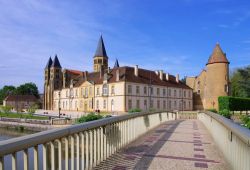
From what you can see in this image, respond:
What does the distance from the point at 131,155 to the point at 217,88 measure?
47784 millimetres

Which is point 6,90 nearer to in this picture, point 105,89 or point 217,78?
point 105,89

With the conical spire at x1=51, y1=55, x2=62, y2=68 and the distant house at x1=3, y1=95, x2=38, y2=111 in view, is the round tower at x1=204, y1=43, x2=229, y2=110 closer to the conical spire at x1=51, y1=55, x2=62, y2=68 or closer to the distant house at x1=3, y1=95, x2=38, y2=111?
the conical spire at x1=51, y1=55, x2=62, y2=68

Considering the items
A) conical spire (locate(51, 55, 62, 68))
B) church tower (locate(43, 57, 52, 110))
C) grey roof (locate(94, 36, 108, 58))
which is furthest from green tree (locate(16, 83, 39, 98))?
grey roof (locate(94, 36, 108, 58))

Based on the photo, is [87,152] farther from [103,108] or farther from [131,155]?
[103,108]

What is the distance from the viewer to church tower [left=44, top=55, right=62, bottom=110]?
7713 centimetres

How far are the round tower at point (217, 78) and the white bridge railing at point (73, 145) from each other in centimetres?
4520

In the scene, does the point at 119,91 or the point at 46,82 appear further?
the point at 46,82

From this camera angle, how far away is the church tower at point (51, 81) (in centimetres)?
7713

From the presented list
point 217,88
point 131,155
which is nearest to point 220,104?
point 217,88

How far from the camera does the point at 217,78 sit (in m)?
50.2

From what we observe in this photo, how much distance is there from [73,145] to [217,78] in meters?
49.6

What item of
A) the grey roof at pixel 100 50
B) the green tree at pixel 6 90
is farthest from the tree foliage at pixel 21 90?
the grey roof at pixel 100 50

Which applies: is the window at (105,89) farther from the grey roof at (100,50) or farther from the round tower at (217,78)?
the grey roof at (100,50)

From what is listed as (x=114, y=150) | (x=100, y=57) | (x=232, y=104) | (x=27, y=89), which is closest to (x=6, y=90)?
(x=27, y=89)
